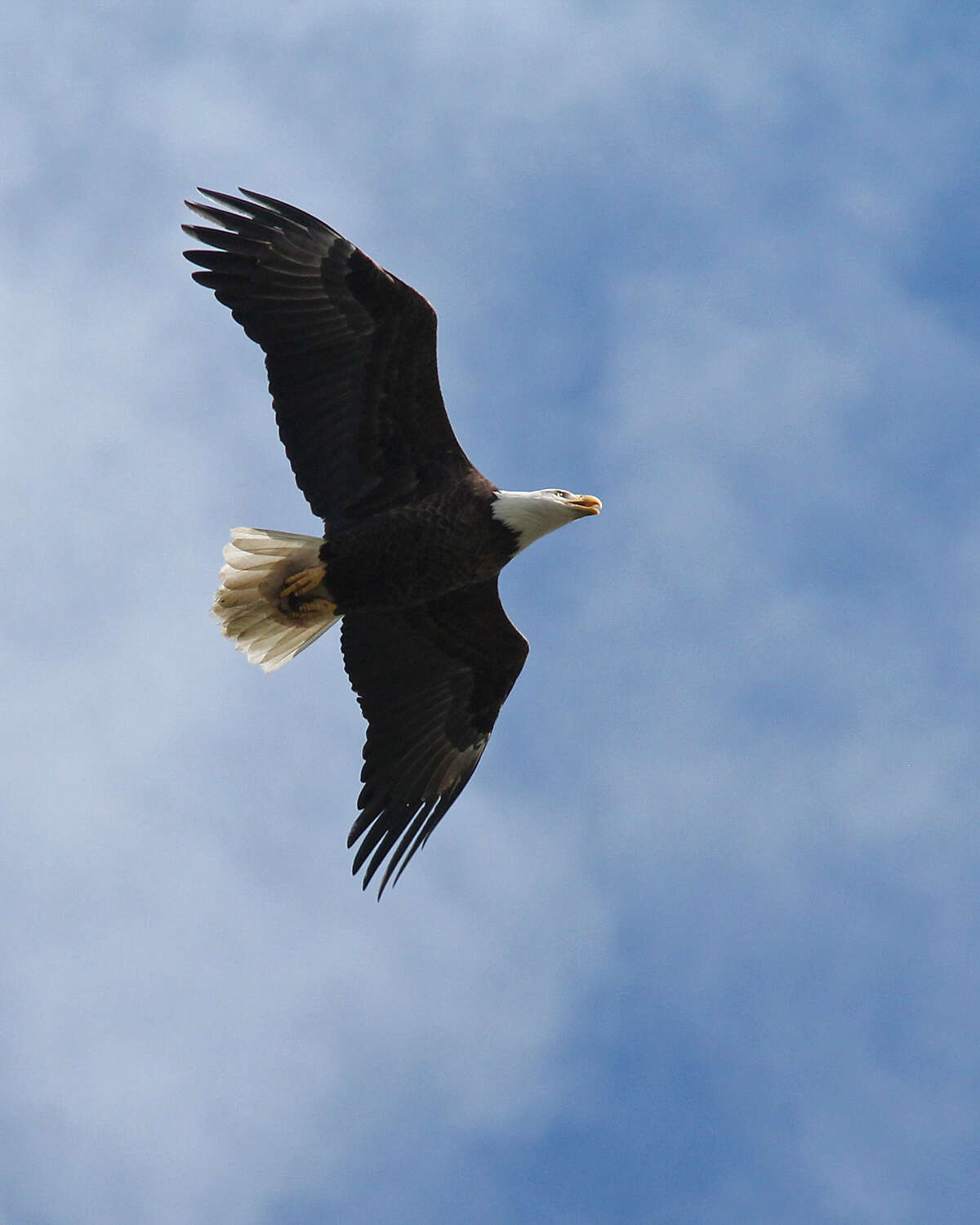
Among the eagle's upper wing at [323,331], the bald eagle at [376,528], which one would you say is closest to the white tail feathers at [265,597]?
the bald eagle at [376,528]

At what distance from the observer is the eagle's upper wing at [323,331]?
9.41 m

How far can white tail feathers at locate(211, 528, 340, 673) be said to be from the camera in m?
9.89

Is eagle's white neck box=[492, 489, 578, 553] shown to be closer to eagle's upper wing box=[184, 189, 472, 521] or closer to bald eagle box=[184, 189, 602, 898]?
bald eagle box=[184, 189, 602, 898]

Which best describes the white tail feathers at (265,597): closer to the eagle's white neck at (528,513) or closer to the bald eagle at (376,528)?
the bald eagle at (376,528)

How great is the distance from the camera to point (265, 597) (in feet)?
33.1

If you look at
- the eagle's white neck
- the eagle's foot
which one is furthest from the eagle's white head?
the eagle's foot

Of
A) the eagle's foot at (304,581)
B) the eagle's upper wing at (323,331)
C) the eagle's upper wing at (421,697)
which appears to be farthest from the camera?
the eagle's upper wing at (421,697)

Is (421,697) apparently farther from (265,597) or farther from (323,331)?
(323,331)

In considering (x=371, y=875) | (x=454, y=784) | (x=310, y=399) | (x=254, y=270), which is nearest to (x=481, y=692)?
(x=454, y=784)

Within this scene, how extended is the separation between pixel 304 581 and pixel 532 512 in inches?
50.3

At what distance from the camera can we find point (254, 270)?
9422mm

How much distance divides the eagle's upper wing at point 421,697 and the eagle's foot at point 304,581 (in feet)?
1.54

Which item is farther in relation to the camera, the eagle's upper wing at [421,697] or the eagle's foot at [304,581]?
the eagle's upper wing at [421,697]

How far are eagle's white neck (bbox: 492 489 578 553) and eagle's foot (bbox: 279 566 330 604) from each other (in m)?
0.98
